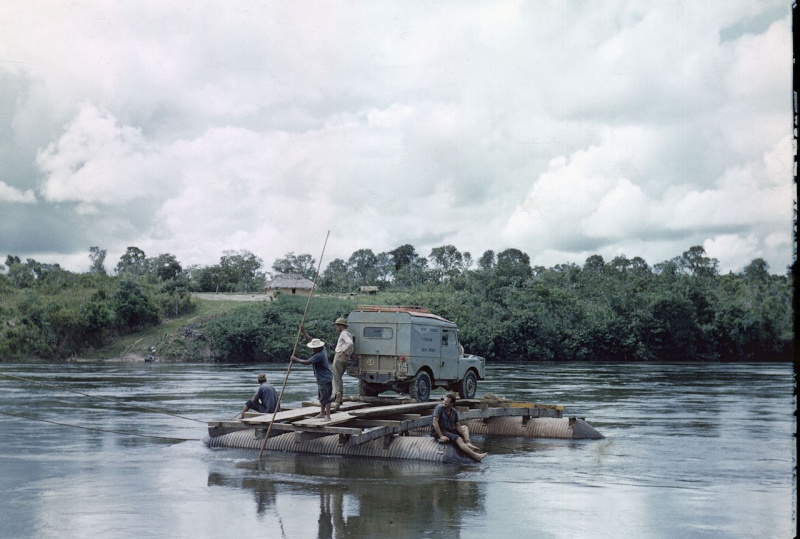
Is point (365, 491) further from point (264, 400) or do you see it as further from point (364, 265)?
point (364, 265)

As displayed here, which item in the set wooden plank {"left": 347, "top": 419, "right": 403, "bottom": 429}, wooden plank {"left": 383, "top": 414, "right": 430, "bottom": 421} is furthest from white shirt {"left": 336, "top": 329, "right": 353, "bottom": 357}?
wooden plank {"left": 347, "top": 419, "right": 403, "bottom": 429}

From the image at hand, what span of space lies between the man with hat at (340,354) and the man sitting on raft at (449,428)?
11.2ft

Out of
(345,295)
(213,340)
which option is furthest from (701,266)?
(213,340)

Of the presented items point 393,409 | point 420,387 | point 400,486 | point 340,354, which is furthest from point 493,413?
point 400,486

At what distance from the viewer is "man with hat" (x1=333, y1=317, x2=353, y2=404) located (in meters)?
18.7

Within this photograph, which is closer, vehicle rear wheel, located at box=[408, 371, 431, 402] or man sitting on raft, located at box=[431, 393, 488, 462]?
man sitting on raft, located at box=[431, 393, 488, 462]

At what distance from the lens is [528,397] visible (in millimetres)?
31969

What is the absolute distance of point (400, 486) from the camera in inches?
527

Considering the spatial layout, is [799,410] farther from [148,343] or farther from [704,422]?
[148,343]

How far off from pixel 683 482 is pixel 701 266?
125 m

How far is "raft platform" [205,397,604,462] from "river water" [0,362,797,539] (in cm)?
36

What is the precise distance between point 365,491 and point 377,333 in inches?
332

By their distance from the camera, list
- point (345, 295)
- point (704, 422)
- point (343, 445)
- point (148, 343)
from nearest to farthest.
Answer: point (343, 445) < point (704, 422) < point (148, 343) < point (345, 295)

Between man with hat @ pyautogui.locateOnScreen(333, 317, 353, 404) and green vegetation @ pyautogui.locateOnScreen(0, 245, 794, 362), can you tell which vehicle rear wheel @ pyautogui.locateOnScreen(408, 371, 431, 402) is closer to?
man with hat @ pyautogui.locateOnScreen(333, 317, 353, 404)
